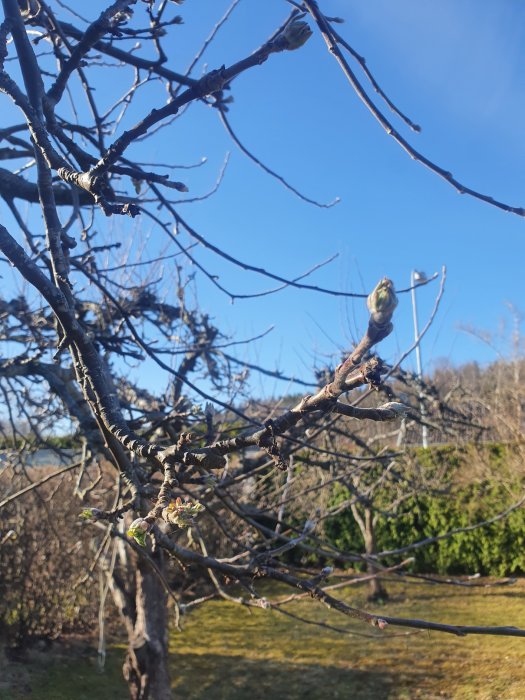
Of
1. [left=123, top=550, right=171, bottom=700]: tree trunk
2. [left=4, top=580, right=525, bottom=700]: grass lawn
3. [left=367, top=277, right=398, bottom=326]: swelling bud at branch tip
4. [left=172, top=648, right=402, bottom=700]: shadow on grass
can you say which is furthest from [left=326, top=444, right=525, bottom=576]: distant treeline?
[left=367, top=277, right=398, bottom=326]: swelling bud at branch tip

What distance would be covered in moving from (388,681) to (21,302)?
5.70 metres

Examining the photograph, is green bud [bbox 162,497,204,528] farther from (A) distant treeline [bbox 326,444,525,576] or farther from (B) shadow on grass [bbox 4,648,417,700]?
(A) distant treeline [bbox 326,444,525,576]

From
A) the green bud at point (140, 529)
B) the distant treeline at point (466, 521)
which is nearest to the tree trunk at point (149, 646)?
the green bud at point (140, 529)

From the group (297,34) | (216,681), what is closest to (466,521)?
(216,681)

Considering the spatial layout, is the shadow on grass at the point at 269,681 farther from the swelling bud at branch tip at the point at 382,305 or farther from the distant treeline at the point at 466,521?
the swelling bud at branch tip at the point at 382,305

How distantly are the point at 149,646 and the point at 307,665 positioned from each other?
12.6ft

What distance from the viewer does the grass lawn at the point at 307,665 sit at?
6672mm

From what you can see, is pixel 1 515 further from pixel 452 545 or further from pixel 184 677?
pixel 452 545

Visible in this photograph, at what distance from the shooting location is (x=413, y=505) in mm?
12320

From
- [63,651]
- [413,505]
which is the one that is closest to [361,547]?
[413,505]

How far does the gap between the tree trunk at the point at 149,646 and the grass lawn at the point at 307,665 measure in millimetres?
2069

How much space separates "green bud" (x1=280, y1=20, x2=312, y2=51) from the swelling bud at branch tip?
64 cm

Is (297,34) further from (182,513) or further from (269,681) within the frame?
(269,681)

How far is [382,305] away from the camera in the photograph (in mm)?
736
